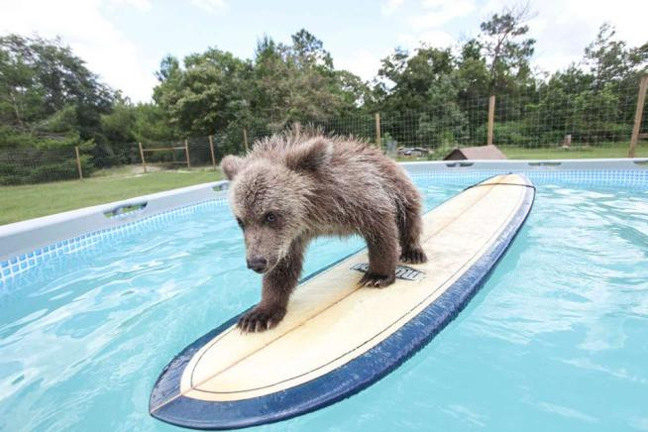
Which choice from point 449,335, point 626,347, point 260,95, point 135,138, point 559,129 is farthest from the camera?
point 135,138

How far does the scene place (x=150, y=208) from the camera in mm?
6500

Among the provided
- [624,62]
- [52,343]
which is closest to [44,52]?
[52,343]

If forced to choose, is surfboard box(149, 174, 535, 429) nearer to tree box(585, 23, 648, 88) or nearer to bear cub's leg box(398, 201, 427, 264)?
bear cub's leg box(398, 201, 427, 264)

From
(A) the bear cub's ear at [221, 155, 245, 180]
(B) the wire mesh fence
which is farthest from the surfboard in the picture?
(B) the wire mesh fence

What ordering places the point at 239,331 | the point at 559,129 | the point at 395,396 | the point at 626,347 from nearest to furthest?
the point at 395,396
the point at 239,331
the point at 626,347
the point at 559,129

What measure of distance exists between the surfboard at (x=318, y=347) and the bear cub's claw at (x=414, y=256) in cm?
7

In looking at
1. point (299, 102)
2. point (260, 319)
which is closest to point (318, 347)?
point (260, 319)

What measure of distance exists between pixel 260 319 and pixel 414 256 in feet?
5.26

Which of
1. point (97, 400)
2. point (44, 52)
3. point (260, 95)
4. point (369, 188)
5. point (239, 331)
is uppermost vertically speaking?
point (44, 52)

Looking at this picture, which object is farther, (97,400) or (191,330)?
(191,330)

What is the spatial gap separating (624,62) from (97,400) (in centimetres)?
3246

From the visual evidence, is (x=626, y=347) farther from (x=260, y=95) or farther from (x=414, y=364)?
(x=260, y=95)

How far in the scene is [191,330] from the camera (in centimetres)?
292

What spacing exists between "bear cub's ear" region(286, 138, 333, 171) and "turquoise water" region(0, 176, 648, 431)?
1.36 meters
